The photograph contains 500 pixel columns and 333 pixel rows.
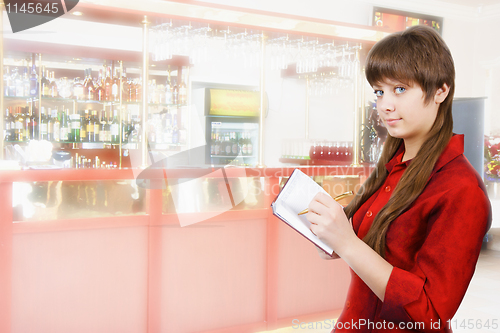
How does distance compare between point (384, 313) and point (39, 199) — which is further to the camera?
point (39, 199)

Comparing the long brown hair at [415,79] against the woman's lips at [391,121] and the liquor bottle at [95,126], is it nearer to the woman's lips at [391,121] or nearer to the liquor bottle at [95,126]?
the woman's lips at [391,121]

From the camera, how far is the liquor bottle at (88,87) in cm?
520

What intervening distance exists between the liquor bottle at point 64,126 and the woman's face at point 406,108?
4807 millimetres

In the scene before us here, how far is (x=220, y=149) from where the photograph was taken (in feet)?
19.9

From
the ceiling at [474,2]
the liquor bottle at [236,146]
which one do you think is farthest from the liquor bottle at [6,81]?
the ceiling at [474,2]

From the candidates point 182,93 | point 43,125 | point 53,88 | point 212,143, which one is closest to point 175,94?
point 182,93

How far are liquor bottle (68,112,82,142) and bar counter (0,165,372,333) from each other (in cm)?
281

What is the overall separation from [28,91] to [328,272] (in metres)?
3.80

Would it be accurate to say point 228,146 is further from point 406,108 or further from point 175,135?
point 406,108

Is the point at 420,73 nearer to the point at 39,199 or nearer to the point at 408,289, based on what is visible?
the point at 408,289

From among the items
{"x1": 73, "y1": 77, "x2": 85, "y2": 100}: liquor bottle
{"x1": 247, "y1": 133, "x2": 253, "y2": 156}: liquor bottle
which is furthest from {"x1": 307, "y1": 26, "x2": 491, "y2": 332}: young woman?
{"x1": 247, "y1": 133, "x2": 253, "y2": 156}: liquor bottle

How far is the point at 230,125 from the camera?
6336 mm

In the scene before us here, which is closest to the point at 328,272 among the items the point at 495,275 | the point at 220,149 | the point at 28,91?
the point at 495,275

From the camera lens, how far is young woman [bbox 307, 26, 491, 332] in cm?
82
